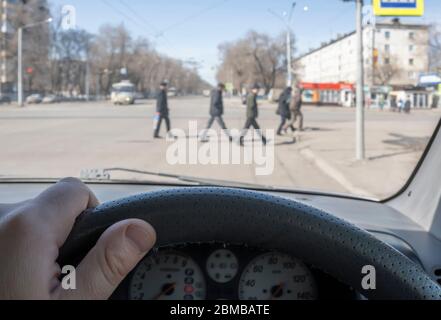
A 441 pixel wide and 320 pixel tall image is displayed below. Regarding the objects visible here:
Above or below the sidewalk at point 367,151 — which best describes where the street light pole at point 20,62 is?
above

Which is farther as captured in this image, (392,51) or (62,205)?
(392,51)

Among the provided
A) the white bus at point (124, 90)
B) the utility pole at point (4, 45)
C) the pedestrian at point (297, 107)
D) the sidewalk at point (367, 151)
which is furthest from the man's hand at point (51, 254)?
the pedestrian at point (297, 107)

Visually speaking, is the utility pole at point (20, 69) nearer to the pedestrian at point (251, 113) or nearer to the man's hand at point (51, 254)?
the man's hand at point (51, 254)

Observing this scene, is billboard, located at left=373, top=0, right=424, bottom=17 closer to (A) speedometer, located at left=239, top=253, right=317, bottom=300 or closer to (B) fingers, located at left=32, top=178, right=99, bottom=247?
(A) speedometer, located at left=239, top=253, right=317, bottom=300

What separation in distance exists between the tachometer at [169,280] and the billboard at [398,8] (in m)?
2.94

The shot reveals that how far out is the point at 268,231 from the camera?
3.68 ft

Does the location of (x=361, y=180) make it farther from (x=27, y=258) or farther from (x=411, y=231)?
(x=27, y=258)

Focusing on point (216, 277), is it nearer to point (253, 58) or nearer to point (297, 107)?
point (253, 58)

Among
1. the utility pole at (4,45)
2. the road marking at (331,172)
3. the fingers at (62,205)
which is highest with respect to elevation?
the utility pole at (4,45)

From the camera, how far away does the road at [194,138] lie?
557 centimetres

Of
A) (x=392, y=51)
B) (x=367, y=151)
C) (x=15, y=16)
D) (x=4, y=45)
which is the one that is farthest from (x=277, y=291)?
(x=367, y=151)

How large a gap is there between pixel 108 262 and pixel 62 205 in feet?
0.61

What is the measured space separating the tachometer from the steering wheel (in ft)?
1.10
